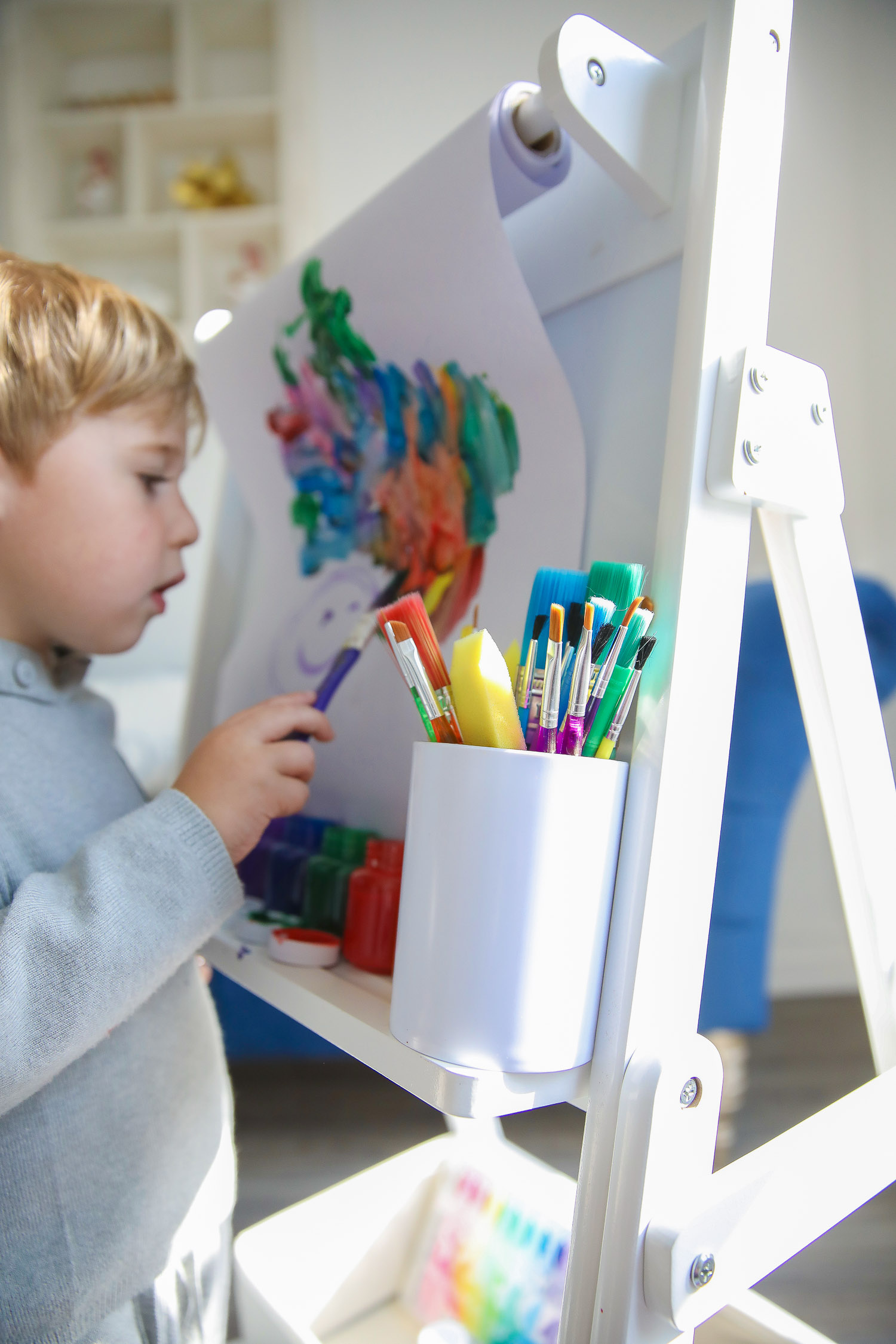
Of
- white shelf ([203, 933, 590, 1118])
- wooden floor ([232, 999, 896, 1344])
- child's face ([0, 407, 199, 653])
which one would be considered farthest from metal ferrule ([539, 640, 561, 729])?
wooden floor ([232, 999, 896, 1344])

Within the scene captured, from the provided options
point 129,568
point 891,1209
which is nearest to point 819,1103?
point 891,1209

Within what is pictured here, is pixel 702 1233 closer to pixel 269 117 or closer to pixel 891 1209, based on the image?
pixel 891 1209

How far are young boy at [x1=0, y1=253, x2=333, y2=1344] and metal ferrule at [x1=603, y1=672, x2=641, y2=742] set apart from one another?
22 centimetres

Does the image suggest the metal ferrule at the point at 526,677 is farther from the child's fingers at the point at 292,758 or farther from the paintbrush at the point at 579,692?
the child's fingers at the point at 292,758

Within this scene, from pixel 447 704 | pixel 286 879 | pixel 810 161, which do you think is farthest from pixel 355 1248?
pixel 810 161

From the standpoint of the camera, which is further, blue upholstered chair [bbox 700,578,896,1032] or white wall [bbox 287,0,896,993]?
white wall [bbox 287,0,896,993]

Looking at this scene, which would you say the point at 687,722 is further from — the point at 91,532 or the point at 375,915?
the point at 91,532

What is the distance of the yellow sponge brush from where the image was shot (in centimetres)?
31

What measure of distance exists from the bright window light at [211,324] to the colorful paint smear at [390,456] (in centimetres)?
9

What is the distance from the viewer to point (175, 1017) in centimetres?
53

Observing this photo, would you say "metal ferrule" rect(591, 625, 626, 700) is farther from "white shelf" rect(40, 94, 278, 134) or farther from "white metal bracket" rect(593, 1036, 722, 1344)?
"white shelf" rect(40, 94, 278, 134)

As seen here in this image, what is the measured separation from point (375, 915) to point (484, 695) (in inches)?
7.5

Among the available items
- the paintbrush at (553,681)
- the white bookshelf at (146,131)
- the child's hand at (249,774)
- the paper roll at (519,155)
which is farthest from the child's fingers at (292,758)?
the white bookshelf at (146,131)

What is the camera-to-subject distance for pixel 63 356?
1.75ft
